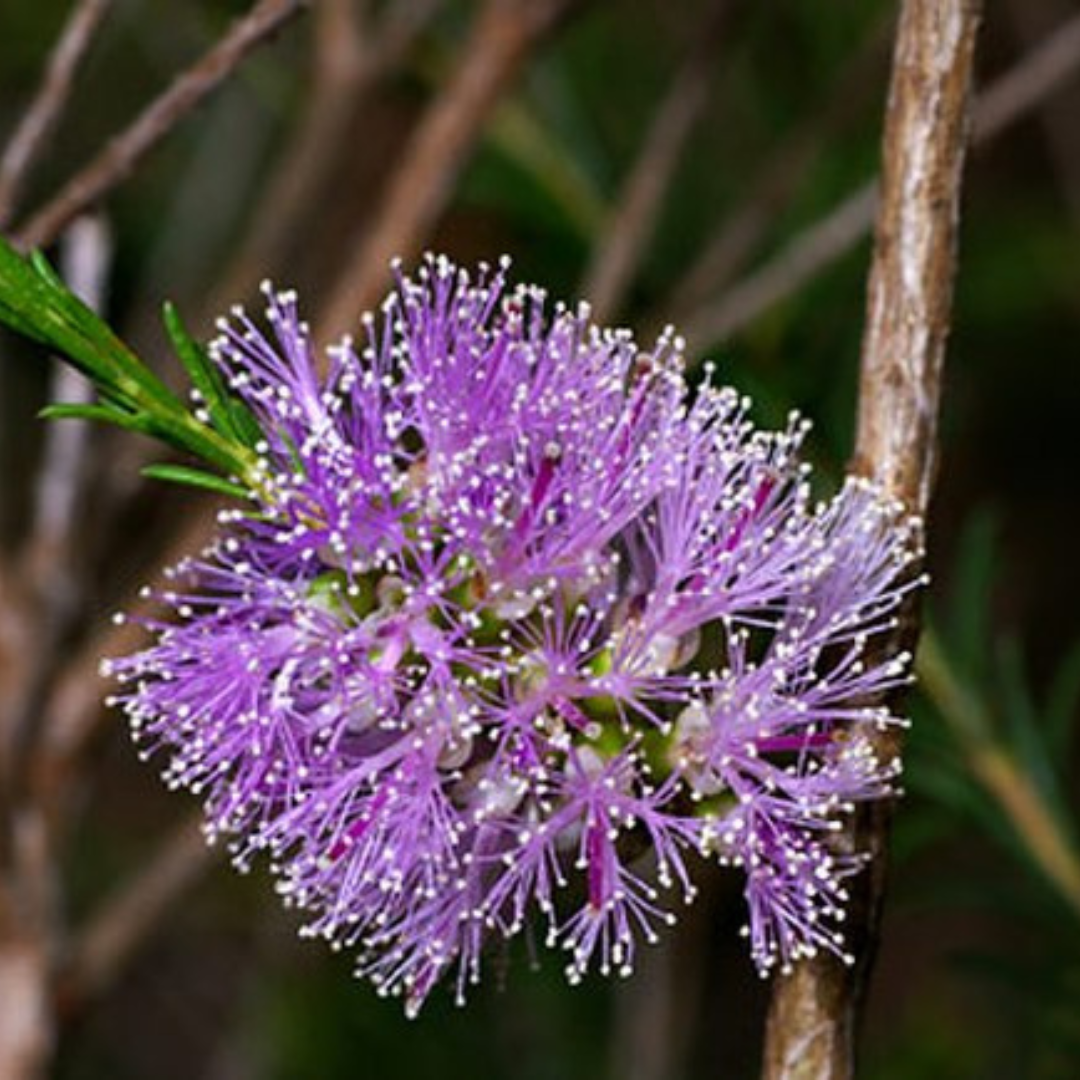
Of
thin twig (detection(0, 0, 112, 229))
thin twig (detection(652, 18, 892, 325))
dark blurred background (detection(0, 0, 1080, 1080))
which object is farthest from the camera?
thin twig (detection(652, 18, 892, 325))

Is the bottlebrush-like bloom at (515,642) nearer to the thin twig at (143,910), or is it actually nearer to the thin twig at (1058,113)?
the thin twig at (143,910)

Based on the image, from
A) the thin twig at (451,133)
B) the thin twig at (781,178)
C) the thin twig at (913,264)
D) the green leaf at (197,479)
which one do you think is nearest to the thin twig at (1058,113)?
the thin twig at (781,178)

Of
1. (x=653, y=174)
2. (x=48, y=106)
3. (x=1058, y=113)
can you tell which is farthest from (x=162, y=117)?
(x=1058, y=113)

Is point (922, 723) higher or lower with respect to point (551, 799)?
higher

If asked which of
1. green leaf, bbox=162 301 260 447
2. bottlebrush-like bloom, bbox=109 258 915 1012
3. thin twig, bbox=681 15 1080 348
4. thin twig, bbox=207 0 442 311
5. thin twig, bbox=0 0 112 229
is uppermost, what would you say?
thin twig, bbox=207 0 442 311

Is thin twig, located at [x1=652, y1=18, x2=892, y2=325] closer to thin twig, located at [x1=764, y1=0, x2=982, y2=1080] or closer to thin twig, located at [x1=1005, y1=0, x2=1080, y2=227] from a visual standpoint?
thin twig, located at [x1=764, y1=0, x2=982, y2=1080]

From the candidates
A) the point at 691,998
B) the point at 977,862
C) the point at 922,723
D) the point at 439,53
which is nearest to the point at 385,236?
the point at 439,53

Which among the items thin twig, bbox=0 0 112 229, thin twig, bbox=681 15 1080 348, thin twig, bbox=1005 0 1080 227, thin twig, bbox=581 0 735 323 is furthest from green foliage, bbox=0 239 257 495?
thin twig, bbox=1005 0 1080 227

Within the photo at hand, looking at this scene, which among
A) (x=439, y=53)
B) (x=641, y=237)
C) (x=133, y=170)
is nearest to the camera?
(x=133, y=170)

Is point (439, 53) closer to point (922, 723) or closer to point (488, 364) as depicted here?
point (922, 723)
